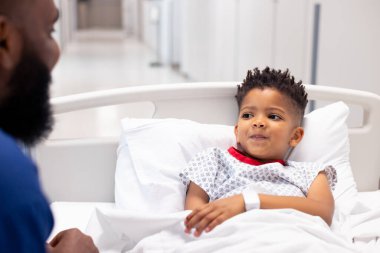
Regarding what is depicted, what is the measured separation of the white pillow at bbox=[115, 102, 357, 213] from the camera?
1.70 meters

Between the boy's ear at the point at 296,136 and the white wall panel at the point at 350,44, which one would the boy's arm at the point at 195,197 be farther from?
the white wall panel at the point at 350,44

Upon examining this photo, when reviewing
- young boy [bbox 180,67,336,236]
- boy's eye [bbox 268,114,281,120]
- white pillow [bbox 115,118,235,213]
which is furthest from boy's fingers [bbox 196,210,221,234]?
boy's eye [bbox 268,114,281,120]

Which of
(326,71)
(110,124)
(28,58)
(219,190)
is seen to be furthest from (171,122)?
(110,124)

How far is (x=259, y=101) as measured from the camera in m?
1.68

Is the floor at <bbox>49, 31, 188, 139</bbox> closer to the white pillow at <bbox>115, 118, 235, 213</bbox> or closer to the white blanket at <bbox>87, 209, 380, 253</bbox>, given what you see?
the white pillow at <bbox>115, 118, 235, 213</bbox>

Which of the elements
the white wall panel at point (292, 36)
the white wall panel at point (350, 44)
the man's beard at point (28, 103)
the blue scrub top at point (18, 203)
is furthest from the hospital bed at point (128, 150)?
the white wall panel at point (292, 36)

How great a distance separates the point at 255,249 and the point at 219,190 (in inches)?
15.7

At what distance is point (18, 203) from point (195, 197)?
99 centimetres

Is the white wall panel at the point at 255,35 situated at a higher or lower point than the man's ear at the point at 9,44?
lower

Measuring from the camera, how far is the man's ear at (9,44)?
833 mm

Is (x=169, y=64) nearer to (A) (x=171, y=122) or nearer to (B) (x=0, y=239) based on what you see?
(A) (x=171, y=122)

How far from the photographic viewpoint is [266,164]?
1.63 metres

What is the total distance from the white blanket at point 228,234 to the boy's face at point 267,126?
31cm

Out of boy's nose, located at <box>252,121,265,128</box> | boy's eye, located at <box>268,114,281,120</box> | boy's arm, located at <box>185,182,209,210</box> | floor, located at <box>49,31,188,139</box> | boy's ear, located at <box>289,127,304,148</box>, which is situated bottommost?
floor, located at <box>49,31,188,139</box>
